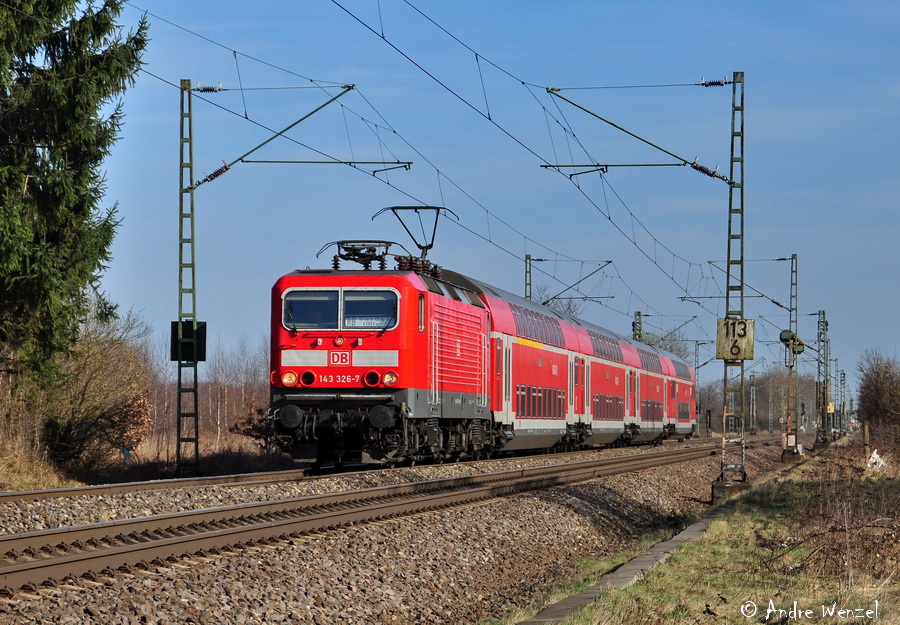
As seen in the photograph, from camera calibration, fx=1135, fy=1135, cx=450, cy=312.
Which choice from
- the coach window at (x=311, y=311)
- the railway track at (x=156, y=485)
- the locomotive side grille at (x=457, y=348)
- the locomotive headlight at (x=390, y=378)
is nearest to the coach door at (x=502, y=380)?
the locomotive side grille at (x=457, y=348)

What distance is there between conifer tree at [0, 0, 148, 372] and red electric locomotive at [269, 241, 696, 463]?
3648 mm

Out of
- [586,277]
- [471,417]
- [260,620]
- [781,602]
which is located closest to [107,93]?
[471,417]

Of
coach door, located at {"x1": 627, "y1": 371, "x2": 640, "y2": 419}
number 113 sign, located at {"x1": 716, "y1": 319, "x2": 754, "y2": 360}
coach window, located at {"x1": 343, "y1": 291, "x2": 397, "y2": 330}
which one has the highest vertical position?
coach window, located at {"x1": 343, "y1": 291, "x2": 397, "y2": 330}

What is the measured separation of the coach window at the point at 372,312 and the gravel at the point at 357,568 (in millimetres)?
2644

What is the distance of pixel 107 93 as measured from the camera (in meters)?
20.5

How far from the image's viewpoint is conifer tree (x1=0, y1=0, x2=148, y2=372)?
18.9 meters

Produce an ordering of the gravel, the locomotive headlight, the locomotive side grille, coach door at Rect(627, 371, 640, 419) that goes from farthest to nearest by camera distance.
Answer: coach door at Rect(627, 371, 640, 419), the locomotive side grille, the locomotive headlight, the gravel

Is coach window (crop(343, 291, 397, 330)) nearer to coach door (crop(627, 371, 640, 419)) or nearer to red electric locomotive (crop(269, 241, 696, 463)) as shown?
red electric locomotive (crop(269, 241, 696, 463))

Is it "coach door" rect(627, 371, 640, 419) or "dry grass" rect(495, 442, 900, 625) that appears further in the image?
"coach door" rect(627, 371, 640, 419)

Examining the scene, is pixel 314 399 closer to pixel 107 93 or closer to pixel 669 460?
pixel 107 93

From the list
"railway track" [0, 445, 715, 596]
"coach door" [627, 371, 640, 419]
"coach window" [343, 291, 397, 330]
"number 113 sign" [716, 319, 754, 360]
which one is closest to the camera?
"railway track" [0, 445, 715, 596]

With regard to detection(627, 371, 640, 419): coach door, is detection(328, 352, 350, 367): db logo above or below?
above

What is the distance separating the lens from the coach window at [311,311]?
2014 centimetres

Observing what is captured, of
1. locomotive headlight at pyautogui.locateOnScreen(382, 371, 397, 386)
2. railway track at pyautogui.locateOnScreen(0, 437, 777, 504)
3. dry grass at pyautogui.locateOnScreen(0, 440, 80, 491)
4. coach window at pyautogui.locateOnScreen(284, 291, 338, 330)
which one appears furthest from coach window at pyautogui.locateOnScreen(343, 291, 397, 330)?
→ dry grass at pyautogui.locateOnScreen(0, 440, 80, 491)
